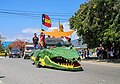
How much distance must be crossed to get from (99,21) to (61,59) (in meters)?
15.9

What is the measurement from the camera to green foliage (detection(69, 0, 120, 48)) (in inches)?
1313

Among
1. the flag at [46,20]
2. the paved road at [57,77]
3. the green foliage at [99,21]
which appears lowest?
the paved road at [57,77]

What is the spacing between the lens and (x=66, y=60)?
2131cm

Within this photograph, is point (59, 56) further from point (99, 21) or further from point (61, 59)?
point (99, 21)

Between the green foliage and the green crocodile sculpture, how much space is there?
11526 mm

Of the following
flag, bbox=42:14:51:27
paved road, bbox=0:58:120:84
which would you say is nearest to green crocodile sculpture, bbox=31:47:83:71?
paved road, bbox=0:58:120:84

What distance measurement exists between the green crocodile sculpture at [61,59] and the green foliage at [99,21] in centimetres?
1153

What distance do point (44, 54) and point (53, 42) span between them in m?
3.80

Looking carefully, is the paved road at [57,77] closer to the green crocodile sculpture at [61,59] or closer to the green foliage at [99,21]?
the green crocodile sculpture at [61,59]

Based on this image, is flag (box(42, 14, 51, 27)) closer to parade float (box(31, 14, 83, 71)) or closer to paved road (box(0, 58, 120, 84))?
parade float (box(31, 14, 83, 71))

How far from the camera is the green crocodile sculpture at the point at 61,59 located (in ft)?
68.3

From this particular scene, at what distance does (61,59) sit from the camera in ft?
71.7

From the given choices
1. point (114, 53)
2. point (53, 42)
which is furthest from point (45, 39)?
point (114, 53)

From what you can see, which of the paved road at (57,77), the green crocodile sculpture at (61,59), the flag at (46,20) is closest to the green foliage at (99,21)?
the flag at (46,20)
